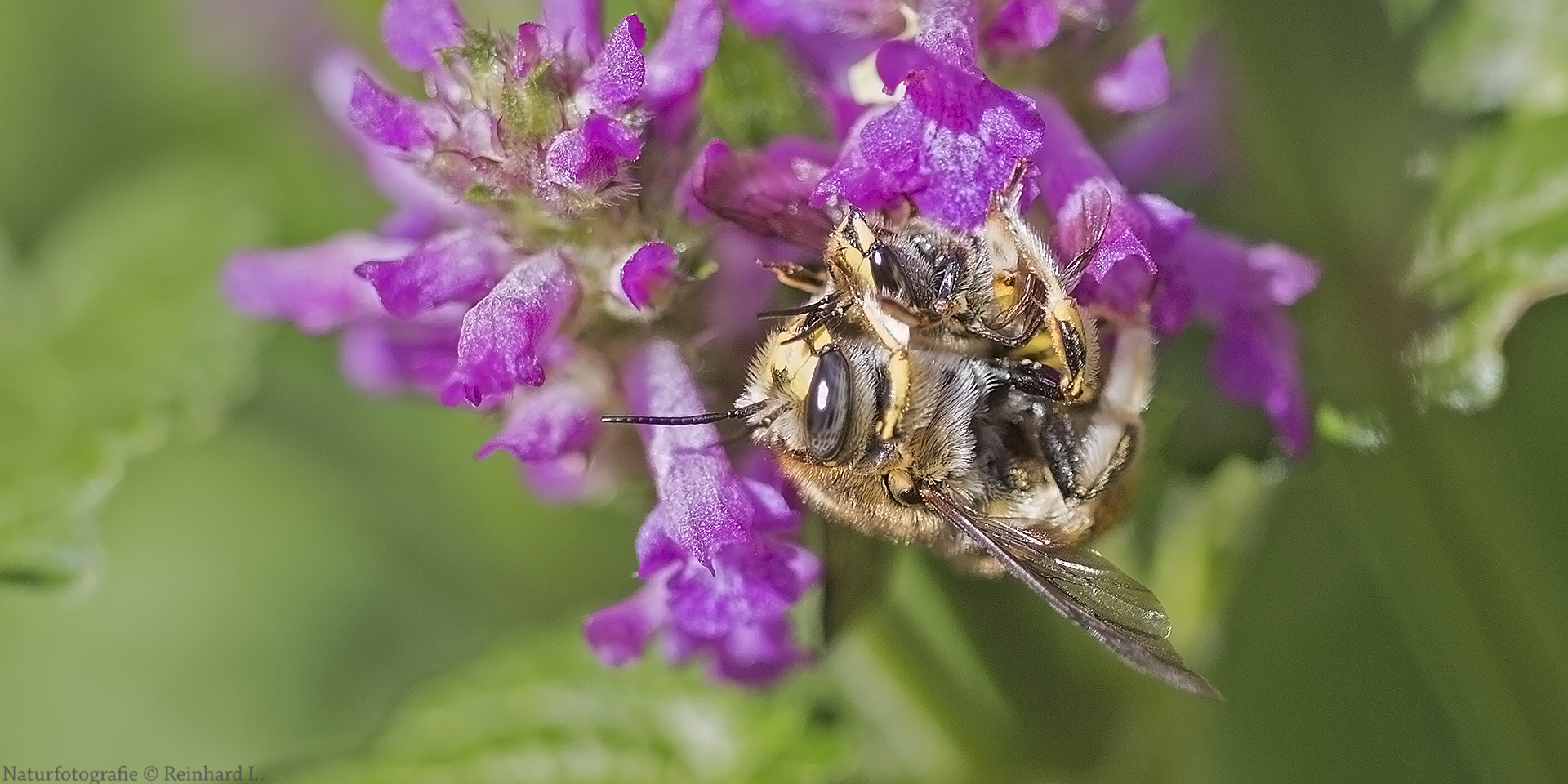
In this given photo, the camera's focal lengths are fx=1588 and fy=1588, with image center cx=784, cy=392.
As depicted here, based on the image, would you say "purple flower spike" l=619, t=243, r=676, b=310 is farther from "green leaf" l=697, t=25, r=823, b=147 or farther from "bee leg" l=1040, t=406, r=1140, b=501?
"bee leg" l=1040, t=406, r=1140, b=501

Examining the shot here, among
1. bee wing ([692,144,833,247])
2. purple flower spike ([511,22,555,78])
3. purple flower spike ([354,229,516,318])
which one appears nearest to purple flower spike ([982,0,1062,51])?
bee wing ([692,144,833,247])

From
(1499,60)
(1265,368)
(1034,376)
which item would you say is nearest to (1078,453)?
(1034,376)

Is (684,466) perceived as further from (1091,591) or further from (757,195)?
(1091,591)

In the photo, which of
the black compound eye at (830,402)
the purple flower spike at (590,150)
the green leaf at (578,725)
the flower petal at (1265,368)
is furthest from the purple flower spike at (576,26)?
the green leaf at (578,725)

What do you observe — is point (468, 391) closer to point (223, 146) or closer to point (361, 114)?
point (361, 114)

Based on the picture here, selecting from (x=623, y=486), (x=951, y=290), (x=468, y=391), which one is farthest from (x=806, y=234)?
(x=623, y=486)
